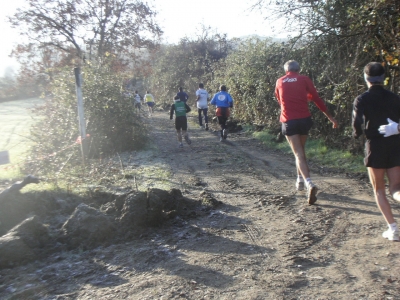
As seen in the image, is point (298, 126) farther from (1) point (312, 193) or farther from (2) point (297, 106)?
(1) point (312, 193)

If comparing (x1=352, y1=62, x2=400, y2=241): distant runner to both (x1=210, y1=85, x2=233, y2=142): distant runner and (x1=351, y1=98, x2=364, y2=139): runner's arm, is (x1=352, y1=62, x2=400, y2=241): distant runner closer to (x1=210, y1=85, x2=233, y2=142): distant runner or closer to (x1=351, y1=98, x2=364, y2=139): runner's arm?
(x1=351, y1=98, x2=364, y2=139): runner's arm

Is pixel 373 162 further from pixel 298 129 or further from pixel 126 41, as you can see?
pixel 126 41

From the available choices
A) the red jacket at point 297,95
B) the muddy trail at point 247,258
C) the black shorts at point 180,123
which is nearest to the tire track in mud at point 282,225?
the muddy trail at point 247,258

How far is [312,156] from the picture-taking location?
9820 millimetres

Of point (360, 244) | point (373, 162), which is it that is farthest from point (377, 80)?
point (360, 244)

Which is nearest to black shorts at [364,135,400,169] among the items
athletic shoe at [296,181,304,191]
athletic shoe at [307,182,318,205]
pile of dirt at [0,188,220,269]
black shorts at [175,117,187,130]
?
athletic shoe at [307,182,318,205]

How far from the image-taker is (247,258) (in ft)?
13.1

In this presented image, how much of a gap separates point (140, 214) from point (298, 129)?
2595mm

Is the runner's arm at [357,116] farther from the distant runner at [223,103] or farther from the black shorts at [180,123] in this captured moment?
the distant runner at [223,103]

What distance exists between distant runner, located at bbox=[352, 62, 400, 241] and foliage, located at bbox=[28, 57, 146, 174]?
839 centimetres

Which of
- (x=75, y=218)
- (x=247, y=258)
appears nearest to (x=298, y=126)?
(x=247, y=258)

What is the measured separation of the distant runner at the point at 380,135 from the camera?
4.07m

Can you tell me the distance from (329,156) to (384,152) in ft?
17.7

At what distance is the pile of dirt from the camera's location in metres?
4.52
